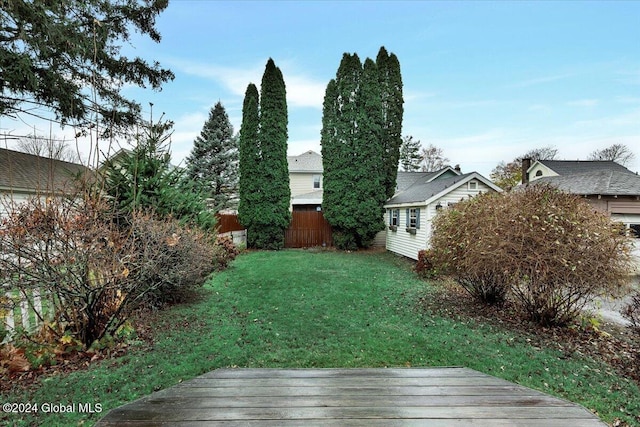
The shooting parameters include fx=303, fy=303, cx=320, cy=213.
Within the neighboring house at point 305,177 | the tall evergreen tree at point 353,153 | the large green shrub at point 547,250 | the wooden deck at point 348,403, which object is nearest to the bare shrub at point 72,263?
the wooden deck at point 348,403

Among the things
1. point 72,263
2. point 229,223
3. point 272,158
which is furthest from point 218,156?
point 72,263

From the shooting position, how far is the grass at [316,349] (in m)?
2.82

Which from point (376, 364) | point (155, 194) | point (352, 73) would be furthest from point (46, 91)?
point (352, 73)

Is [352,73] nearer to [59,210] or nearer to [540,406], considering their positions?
[59,210]

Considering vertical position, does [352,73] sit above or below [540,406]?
Result: above

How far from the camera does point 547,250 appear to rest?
4539mm

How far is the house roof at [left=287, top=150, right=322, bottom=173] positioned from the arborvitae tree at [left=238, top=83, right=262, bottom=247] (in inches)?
280

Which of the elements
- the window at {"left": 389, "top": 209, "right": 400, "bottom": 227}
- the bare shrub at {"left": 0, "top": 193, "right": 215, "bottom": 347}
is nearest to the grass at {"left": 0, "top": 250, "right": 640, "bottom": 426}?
the bare shrub at {"left": 0, "top": 193, "right": 215, "bottom": 347}

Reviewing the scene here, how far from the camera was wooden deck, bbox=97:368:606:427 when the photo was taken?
1820mm

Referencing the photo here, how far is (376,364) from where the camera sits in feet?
11.5

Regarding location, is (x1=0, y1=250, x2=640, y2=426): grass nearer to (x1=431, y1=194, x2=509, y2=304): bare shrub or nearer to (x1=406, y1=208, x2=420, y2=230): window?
(x1=431, y1=194, x2=509, y2=304): bare shrub

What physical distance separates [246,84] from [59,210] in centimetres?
1415

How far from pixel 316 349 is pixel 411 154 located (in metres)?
36.0

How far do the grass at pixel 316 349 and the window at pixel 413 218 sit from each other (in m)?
5.81
